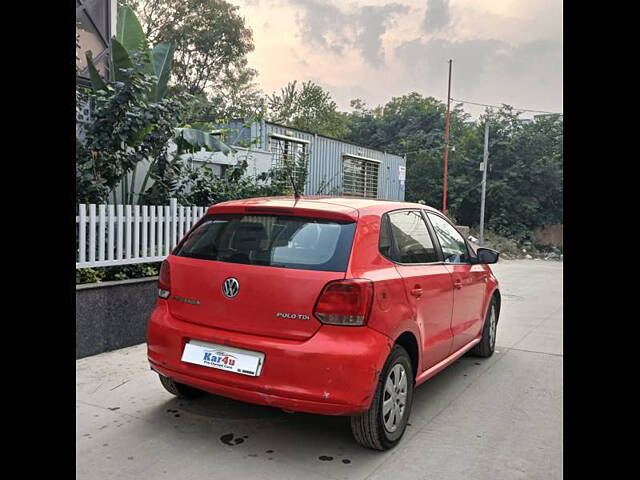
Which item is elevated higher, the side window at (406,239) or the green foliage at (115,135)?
the green foliage at (115,135)

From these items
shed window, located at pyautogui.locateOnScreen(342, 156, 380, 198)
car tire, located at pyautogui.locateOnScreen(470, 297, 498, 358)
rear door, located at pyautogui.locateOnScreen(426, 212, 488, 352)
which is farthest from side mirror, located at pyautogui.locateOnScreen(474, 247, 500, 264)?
shed window, located at pyautogui.locateOnScreen(342, 156, 380, 198)

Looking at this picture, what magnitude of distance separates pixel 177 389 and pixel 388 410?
166cm

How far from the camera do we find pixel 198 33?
2772 centimetres

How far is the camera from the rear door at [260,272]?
3.23 metres

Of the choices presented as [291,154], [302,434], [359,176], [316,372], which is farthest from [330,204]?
[359,176]

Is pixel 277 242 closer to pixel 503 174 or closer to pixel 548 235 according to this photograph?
pixel 548 235

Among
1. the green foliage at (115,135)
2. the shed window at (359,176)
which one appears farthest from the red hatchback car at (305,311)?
the shed window at (359,176)

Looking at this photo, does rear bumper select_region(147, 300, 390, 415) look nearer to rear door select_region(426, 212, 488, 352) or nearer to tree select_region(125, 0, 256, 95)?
rear door select_region(426, 212, 488, 352)

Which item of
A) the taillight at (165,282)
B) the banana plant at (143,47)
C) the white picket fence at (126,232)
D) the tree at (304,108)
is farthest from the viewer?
the tree at (304,108)

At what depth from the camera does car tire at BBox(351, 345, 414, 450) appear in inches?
132

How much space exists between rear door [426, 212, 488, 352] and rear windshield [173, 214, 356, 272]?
4.86ft

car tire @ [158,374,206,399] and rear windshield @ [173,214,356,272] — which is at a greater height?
rear windshield @ [173,214,356,272]

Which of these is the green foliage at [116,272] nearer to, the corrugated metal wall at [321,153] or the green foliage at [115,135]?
the green foliage at [115,135]
